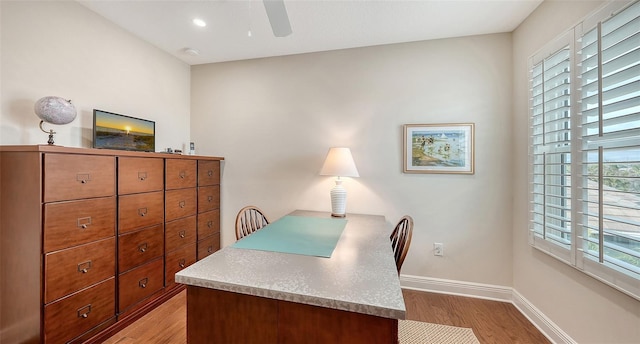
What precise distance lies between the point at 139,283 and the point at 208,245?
84 centimetres

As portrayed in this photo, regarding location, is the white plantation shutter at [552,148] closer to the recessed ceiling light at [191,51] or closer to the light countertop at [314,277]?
the light countertop at [314,277]

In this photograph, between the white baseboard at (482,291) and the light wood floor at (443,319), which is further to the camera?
the white baseboard at (482,291)

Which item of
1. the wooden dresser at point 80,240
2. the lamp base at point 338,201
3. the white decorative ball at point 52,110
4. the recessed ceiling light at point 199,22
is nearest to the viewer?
the wooden dresser at point 80,240

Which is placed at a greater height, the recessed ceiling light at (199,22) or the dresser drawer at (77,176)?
the recessed ceiling light at (199,22)

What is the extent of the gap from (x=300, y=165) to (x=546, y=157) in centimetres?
212

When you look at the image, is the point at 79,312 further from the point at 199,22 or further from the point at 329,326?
the point at 199,22

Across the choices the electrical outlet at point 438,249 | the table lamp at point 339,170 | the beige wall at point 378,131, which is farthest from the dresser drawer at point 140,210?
the electrical outlet at point 438,249

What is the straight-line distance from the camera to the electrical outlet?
7.93 ft

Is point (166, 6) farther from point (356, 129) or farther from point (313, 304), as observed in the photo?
point (313, 304)

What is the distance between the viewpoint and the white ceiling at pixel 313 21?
1.91 m

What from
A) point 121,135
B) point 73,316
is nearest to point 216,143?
point 121,135

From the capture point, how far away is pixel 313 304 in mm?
885

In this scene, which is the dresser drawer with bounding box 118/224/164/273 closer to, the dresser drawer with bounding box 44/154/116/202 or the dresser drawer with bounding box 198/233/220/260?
the dresser drawer with bounding box 44/154/116/202

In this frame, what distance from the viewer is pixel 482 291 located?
7.64 feet
